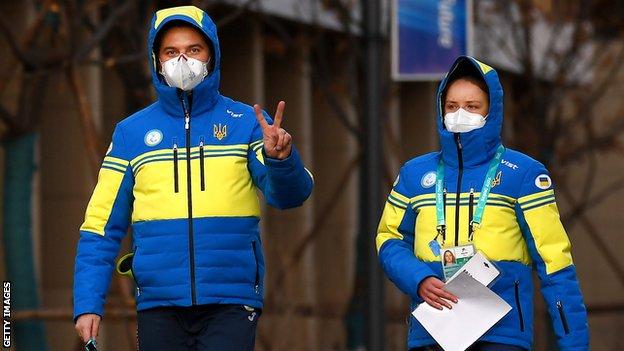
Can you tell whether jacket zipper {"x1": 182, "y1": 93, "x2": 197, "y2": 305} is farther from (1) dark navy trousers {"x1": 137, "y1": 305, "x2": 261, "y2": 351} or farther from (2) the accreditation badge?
(2) the accreditation badge

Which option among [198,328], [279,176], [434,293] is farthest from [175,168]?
[434,293]

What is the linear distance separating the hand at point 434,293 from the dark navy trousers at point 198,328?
0.66m

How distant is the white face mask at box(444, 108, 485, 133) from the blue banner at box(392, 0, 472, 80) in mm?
6556

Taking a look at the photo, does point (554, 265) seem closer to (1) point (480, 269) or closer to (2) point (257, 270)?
(1) point (480, 269)

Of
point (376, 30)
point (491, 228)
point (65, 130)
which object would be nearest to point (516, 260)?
point (491, 228)

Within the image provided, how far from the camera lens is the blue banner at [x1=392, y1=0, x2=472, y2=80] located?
13492mm

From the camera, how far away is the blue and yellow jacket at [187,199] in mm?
6258

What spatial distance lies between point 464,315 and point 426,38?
7515mm

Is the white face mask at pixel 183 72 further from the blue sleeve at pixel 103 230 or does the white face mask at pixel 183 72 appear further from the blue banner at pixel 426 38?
the blue banner at pixel 426 38

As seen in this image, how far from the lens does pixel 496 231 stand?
6.55 meters

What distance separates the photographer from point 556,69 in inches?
790

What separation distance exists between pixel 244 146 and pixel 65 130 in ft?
36.5

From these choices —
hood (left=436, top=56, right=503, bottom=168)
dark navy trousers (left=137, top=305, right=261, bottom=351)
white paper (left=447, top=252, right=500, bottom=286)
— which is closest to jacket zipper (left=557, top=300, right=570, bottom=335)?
white paper (left=447, top=252, right=500, bottom=286)

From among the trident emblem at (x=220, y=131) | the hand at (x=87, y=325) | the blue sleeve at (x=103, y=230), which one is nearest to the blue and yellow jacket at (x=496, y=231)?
the trident emblem at (x=220, y=131)
